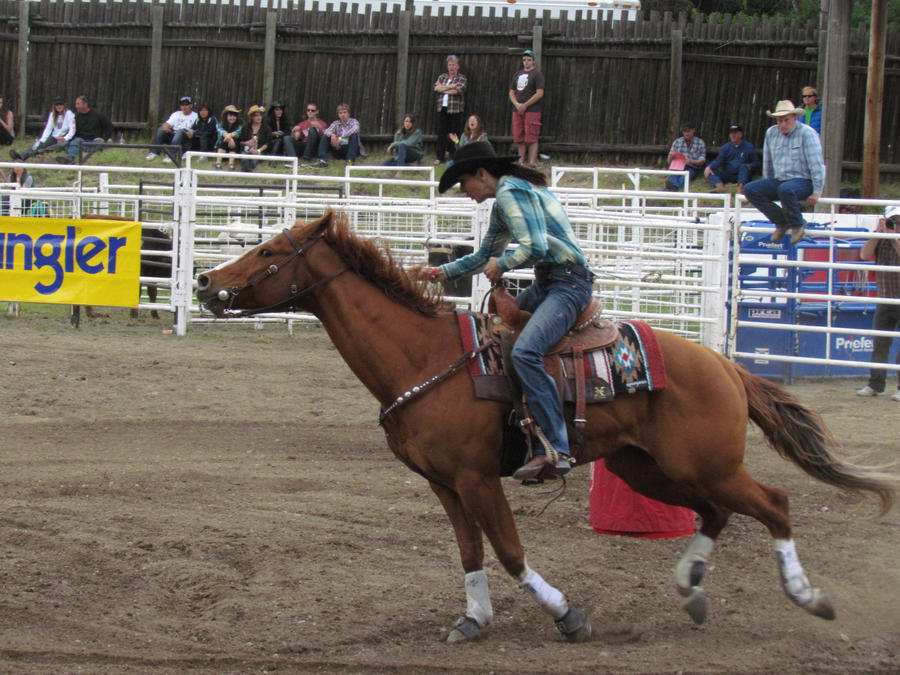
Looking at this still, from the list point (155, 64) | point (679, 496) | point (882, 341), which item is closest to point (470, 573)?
point (679, 496)

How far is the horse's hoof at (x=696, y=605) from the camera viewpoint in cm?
472

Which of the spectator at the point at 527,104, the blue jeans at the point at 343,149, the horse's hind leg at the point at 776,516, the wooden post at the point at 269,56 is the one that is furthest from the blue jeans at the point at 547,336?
the wooden post at the point at 269,56

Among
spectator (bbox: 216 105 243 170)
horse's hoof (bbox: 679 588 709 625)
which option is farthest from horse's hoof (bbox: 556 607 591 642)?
spectator (bbox: 216 105 243 170)

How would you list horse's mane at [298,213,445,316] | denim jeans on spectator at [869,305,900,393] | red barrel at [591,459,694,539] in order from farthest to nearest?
denim jeans on spectator at [869,305,900,393] → red barrel at [591,459,694,539] → horse's mane at [298,213,445,316]

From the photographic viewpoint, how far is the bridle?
4.81 meters

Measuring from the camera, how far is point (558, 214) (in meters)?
4.94

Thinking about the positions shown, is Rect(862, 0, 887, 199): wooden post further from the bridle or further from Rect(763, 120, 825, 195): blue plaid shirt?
the bridle

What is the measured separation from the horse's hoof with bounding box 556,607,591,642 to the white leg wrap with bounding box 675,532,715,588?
19.3 inches

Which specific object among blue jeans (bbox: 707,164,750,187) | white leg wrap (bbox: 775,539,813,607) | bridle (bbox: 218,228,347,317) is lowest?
white leg wrap (bbox: 775,539,813,607)

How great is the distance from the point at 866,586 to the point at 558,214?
2.49m

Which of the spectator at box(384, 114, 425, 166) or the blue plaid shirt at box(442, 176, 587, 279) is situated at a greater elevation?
the spectator at box(384, 114, 425, 166)

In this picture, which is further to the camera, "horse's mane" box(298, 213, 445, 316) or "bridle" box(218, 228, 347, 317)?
"horse's mane" box(298, 213, 445, 316)

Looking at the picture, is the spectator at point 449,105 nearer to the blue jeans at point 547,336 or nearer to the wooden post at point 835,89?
the wooden post at point 835,89

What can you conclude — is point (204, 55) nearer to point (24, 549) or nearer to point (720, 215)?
point (720, 215)
